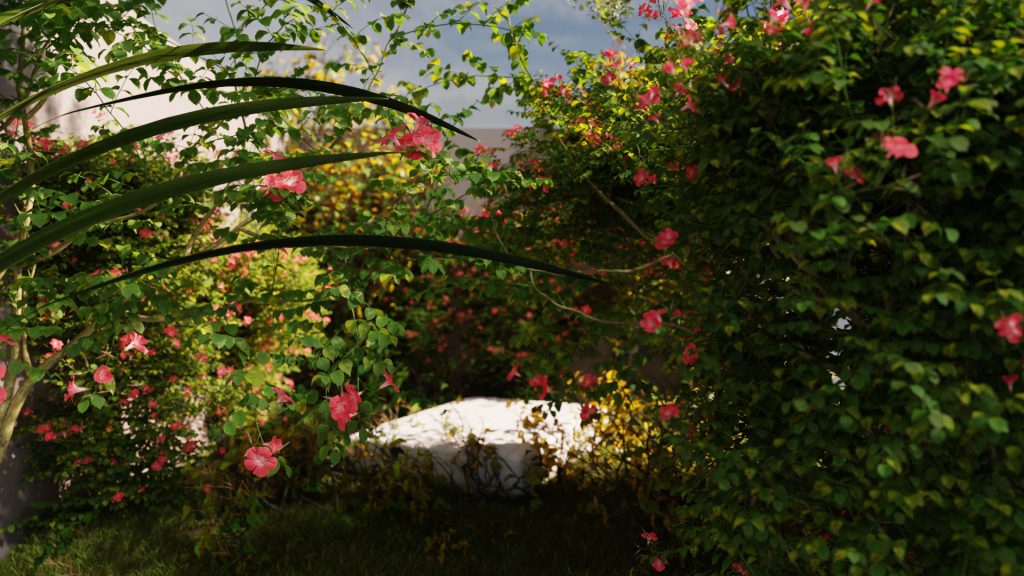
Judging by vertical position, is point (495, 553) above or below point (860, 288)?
below

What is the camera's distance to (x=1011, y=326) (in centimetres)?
181

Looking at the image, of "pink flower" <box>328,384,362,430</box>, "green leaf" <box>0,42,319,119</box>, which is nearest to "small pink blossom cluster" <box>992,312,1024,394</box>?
"green leaf" <box>0,42,319,119</box>

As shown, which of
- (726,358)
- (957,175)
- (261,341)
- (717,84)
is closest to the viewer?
(957,175)

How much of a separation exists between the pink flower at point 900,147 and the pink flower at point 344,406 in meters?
1.90

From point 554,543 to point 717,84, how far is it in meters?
2.62

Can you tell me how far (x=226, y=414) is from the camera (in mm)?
5094

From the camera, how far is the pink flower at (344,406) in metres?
2.82

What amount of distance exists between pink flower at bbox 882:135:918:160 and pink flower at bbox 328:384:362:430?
190 centimetres

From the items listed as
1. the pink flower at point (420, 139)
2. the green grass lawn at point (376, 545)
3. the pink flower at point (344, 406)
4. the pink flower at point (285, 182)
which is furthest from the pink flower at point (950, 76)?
the green grass lawn at point (376, 545)

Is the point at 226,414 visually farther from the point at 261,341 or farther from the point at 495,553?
the point at 495,553

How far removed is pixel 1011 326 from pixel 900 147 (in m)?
0.49

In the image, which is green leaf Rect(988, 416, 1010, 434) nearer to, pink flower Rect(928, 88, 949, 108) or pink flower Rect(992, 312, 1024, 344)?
pink flower Rect(992, 312, 1024, 344)

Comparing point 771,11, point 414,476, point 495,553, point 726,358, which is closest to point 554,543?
point 495,553

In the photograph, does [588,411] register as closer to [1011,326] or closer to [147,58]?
[1011,326]
